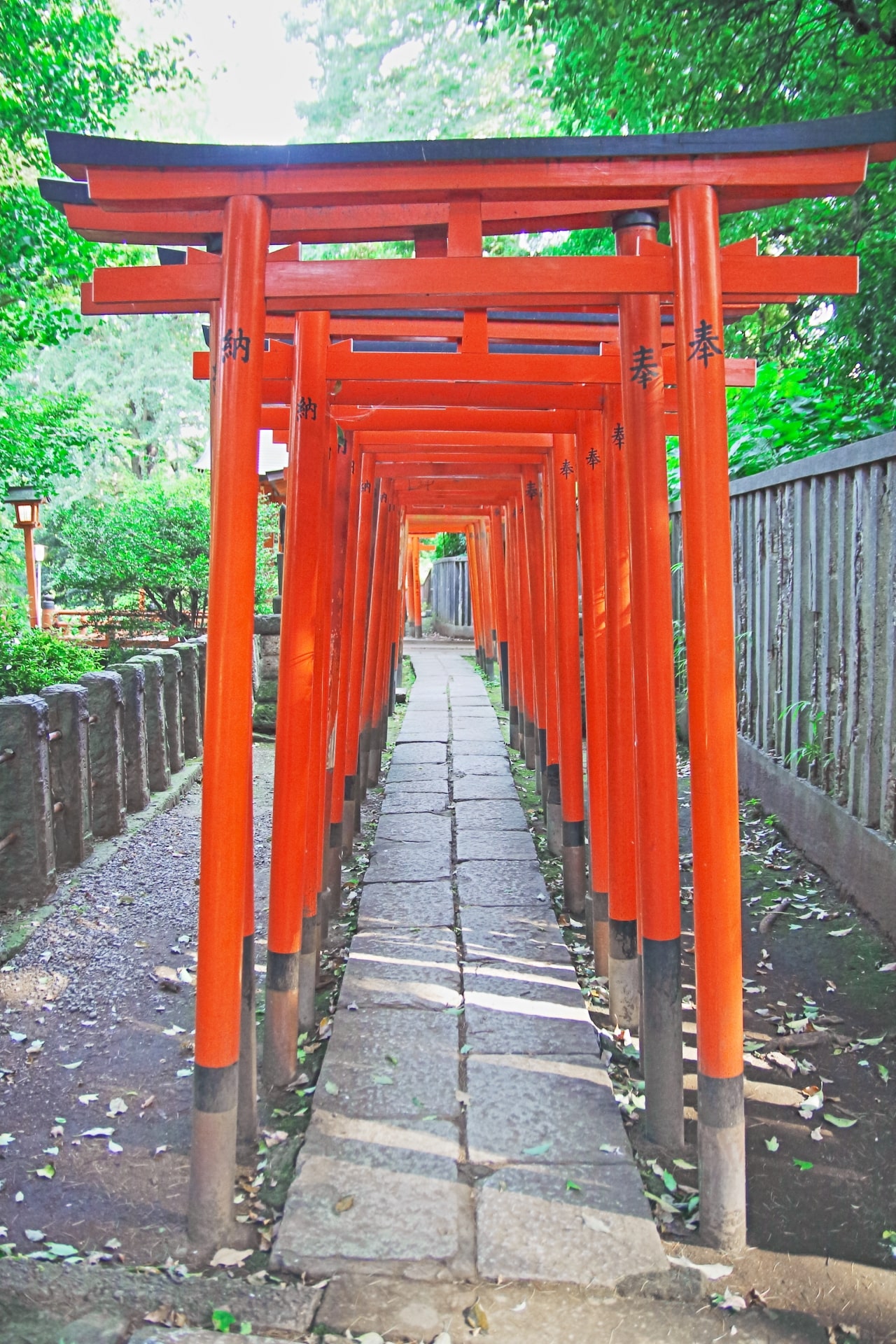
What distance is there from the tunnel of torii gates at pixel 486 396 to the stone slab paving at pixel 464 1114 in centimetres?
23

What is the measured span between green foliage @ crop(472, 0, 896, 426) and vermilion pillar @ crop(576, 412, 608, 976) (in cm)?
254

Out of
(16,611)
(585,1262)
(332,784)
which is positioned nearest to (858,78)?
(332,784)

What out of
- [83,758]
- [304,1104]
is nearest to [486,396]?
[304,1104]

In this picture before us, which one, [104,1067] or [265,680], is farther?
[265,680]

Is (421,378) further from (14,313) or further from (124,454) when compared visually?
(124,454)

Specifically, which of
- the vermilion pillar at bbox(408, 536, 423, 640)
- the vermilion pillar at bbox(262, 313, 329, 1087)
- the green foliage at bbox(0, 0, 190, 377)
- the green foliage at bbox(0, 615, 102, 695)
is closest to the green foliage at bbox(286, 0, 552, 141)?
the vermilion pillar at bbox(408, 536, 423, 640)

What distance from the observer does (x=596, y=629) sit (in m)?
4.06

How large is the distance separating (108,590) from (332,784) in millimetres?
9997

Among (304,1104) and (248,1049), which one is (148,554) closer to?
(304,1104)

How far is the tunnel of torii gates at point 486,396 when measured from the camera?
247cm


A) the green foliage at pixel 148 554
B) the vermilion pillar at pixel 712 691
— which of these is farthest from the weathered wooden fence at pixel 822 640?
the green foliage at pixel 148 554

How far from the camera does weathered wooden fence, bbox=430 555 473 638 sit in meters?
21.4

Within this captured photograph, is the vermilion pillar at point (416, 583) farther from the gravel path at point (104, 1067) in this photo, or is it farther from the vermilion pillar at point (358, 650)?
the gravel path at point (104, 1067)

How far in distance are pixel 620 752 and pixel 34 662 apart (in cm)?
612
